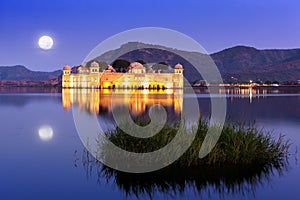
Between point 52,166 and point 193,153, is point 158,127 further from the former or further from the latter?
point 52,166

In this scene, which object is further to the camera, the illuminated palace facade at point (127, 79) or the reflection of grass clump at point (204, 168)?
the illuminated palace facade at point (127, 79)

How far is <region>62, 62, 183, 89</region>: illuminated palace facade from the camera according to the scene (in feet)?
328

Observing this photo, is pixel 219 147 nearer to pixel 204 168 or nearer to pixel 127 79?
pixel 204 168

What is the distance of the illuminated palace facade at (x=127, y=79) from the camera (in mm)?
100125

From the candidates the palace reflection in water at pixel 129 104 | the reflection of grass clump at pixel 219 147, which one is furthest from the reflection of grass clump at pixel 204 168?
the palace reflection in water at pixel 129 104

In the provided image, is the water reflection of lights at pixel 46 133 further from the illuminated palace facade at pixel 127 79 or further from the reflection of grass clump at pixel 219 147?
the illuminated palace facade at pixel 127 79

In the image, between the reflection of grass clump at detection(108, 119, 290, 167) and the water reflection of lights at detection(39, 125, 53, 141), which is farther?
the water reflection of lights at detection(39, 125, 53, 141)

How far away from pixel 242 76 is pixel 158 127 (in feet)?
494

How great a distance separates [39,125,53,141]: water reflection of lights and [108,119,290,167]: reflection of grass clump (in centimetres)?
587

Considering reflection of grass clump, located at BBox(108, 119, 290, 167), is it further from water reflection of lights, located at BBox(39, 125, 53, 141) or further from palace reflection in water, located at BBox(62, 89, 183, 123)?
water reflection of lights, located at BBox(39, 125, 53, 141)

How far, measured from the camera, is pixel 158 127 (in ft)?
29.9

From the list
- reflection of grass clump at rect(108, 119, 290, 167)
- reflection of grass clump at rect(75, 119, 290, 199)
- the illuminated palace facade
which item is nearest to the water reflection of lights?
reflection of grass clump at rect(75, 119, 290, 199)

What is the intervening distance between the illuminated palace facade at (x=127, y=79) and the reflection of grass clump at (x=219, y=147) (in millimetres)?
88090

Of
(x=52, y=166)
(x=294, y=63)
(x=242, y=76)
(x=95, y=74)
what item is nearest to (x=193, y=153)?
(x=52, y=166)
